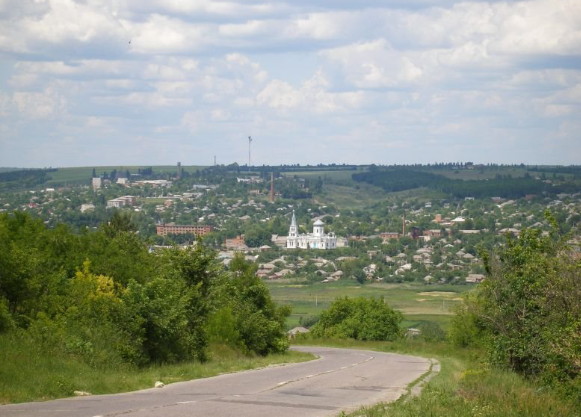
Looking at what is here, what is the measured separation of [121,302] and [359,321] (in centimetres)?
5349

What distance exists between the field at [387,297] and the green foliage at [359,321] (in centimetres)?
2210

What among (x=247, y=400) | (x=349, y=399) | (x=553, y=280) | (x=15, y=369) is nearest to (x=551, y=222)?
(x=553, y=280)

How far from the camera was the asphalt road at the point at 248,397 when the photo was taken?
16.0 meters

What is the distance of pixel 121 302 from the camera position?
84.1 feet

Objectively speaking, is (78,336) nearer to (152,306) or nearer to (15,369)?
(152,306)

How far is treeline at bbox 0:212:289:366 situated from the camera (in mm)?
24422

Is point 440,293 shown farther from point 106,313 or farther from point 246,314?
point 106,313

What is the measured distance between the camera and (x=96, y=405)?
1661 cm

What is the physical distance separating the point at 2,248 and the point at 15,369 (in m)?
10.3

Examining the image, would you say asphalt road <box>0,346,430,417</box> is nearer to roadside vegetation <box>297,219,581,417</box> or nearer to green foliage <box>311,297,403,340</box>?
roadside vegetation <box>297,219,581,417</box>

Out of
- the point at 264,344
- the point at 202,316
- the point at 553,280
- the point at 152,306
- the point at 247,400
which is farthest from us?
the point at 264,344

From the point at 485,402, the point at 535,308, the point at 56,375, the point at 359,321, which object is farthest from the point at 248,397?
the point at 359,321

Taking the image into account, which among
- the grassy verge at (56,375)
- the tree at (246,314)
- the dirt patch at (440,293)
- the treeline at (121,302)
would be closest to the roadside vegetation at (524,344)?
the grassy verge at (56,375)

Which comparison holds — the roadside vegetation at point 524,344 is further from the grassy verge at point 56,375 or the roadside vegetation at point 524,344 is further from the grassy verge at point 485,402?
the grassy verge at point 56,375
